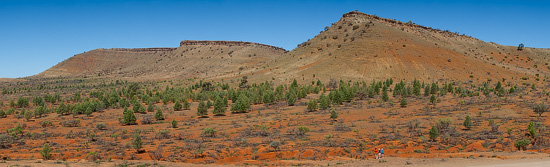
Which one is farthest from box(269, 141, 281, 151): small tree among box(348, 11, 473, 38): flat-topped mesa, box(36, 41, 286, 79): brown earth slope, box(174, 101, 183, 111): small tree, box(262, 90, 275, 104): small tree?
box(36, 41, 286, 79): brown earth slope

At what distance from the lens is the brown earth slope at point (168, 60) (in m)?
122

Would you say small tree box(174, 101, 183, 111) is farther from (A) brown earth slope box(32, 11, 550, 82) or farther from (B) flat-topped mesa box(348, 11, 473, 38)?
(B) flat-topped mesa box(348, 11, 473, 38)

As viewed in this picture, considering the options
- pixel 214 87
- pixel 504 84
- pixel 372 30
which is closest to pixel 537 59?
pixel 504 84

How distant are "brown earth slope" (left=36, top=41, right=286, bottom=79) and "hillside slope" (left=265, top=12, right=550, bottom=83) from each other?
34.1 meters

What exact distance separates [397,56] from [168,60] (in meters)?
96.8

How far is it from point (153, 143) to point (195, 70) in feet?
321

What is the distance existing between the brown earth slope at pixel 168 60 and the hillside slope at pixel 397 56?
34086 mm

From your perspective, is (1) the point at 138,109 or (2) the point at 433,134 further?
(1) the point at 138,109

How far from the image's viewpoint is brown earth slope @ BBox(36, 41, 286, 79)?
122250 mm

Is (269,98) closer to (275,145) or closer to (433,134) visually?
(275,145)

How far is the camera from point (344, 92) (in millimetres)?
50781

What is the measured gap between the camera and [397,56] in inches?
2970

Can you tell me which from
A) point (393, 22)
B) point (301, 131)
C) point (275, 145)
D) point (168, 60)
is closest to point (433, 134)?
point (301, 131)

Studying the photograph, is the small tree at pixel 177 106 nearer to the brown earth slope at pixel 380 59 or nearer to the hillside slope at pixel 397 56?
the brown earth slope at pixel 380 59
